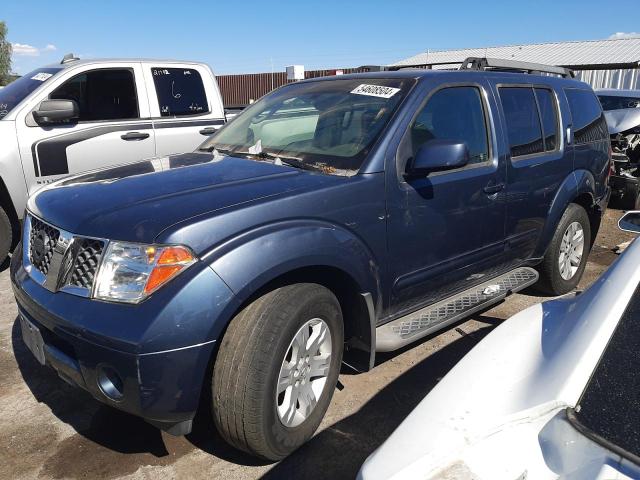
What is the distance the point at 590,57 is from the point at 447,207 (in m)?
29.0

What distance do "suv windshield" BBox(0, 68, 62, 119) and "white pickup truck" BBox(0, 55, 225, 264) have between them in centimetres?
1

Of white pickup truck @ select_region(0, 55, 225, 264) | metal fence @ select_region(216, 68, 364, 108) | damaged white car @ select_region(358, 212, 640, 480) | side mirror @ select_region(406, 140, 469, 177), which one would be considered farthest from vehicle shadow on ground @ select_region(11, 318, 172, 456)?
metal fence @ select_region(216, 68, 364, 108)

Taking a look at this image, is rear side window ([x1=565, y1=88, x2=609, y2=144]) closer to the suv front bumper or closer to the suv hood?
the suv hood

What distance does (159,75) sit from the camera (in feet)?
19.7

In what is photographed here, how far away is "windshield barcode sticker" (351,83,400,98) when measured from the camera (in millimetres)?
3244

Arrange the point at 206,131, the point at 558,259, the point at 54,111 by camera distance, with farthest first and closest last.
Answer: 1. the point at 206,131
2. the point at 54,111
3. the point at 558,259

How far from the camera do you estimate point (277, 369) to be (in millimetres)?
2348

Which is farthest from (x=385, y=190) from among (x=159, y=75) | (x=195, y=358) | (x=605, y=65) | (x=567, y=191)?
(x=605, y=65)

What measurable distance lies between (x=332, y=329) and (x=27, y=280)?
1503 mm

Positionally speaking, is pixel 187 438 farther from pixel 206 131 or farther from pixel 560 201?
pixel 206 131

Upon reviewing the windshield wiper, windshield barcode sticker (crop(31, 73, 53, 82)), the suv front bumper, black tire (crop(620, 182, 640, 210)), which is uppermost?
windshield barcode sticker (crop(31, 73, 53, 82))

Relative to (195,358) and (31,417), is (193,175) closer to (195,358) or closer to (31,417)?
(195,358)

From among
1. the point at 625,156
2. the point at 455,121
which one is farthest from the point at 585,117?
the point at 625,156

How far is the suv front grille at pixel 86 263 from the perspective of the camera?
228cm
